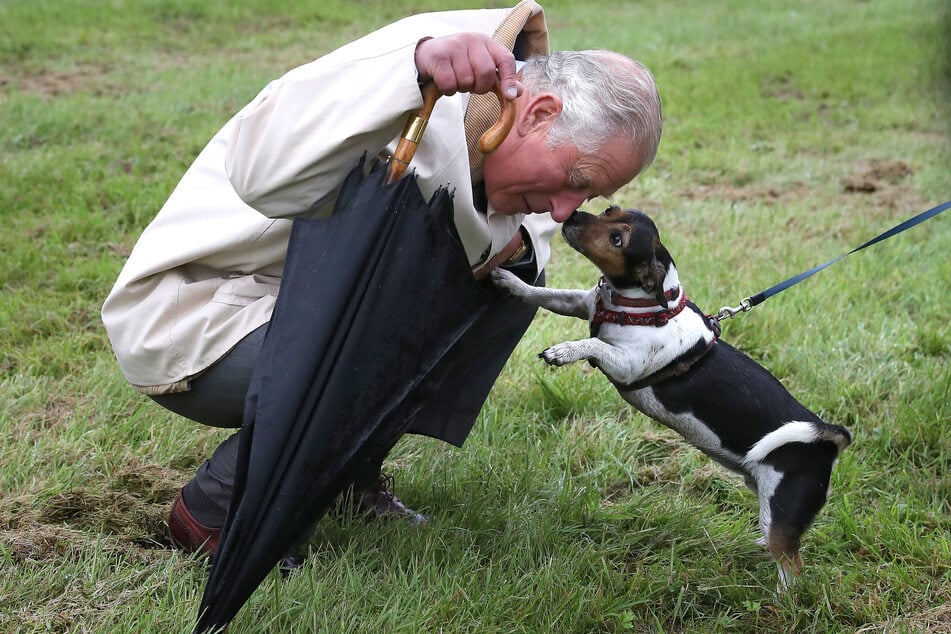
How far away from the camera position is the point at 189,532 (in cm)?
248

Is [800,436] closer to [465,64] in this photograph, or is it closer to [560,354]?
[560,354]

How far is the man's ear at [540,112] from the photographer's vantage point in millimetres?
2162

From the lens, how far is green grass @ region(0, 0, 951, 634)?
2309 mm

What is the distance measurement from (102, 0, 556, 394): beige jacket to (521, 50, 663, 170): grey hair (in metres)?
0.16

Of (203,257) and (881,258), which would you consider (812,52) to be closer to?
(881,258)

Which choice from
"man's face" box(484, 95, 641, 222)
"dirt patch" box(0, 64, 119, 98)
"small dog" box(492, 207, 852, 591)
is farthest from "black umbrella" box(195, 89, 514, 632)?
"dirt patch" box(0, 64, 119, 98)

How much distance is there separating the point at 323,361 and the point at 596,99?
2.86 ft

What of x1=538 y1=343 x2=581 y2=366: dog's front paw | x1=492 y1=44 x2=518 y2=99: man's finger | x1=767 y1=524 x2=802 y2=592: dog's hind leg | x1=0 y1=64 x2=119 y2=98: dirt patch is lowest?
x1=767 y1=524 x2=802 y2=592: dog's hind leg

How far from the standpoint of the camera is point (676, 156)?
6766 mm

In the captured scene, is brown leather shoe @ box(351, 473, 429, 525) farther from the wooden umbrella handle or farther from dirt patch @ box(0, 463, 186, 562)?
the wooden umbrella handle

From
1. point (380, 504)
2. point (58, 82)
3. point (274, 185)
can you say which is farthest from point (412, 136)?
point (58, 82)

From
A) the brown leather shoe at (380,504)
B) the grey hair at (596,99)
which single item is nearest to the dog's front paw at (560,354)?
the grey hair at (596,99)

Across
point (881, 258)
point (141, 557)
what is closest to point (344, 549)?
point (141, 557)

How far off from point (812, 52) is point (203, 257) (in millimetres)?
9857
